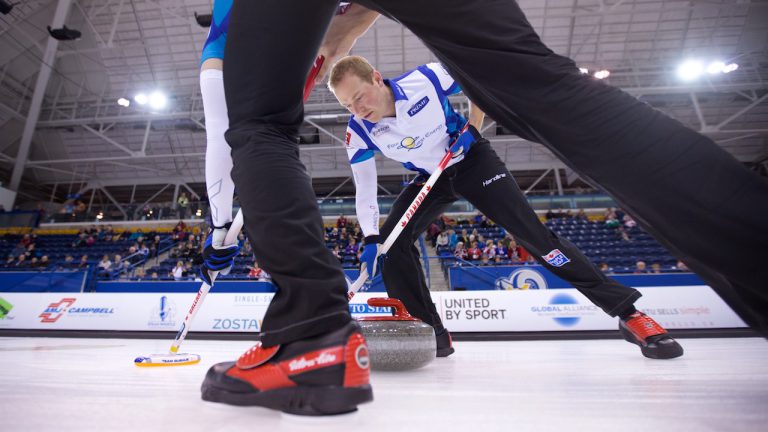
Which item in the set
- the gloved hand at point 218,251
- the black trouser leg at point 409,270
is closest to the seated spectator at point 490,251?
the black trouser leg at point 409,270

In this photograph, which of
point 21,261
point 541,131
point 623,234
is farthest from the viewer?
point 623,234

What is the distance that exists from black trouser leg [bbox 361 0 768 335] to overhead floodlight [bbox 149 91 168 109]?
15070 millimetres

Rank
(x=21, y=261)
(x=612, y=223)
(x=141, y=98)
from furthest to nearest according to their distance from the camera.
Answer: (x=141, y=98) < (x=612, y=223) < (x=21, y=261)

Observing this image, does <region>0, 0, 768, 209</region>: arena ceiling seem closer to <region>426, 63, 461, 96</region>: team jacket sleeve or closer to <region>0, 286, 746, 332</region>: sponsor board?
<region>0, 286, 746, 332</region>: sponsor board

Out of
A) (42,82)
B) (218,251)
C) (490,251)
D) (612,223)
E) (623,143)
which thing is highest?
(42,82)

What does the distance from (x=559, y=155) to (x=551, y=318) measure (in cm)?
343

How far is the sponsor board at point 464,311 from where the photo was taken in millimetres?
3693

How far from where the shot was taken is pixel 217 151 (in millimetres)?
1264

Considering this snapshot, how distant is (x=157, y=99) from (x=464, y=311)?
13696mm

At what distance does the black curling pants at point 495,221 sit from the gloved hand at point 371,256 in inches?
6.0

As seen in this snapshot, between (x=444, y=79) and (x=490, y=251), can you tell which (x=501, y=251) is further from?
(x=444, y=79)

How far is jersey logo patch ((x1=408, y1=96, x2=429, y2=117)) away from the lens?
6.31 feet

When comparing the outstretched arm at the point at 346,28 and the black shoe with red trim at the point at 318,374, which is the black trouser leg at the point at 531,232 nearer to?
the outstretched arm at the point at 346,28

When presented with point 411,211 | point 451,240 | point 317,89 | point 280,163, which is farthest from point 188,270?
point 280,163
